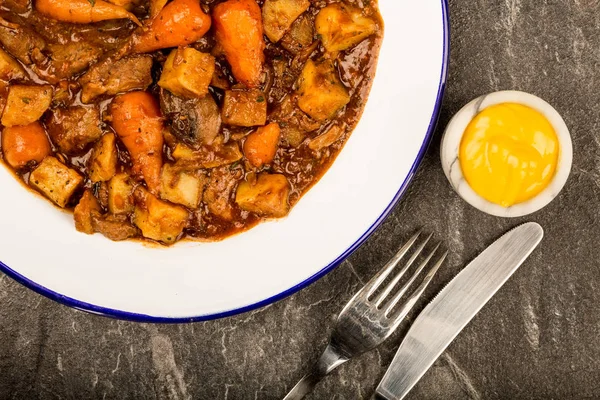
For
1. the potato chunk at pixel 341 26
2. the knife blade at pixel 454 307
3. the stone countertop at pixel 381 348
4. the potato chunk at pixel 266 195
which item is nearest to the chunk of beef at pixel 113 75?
the potato chunk at pixel 266 195

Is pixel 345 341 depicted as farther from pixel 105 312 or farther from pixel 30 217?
pixel 30 217

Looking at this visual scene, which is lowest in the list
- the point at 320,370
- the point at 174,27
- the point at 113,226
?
the point at 320,370

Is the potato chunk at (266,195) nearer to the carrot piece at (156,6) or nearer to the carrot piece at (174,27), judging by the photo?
the carrot piece at (174,27)

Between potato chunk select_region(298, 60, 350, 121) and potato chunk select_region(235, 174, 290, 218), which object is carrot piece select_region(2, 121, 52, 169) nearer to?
potato chunk select_region(235, 174, 290, 218)

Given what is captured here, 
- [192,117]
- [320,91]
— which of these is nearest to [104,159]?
[192,117]

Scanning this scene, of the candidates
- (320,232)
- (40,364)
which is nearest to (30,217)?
(40,364)

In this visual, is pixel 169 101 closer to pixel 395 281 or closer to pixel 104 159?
pixel 104 159
